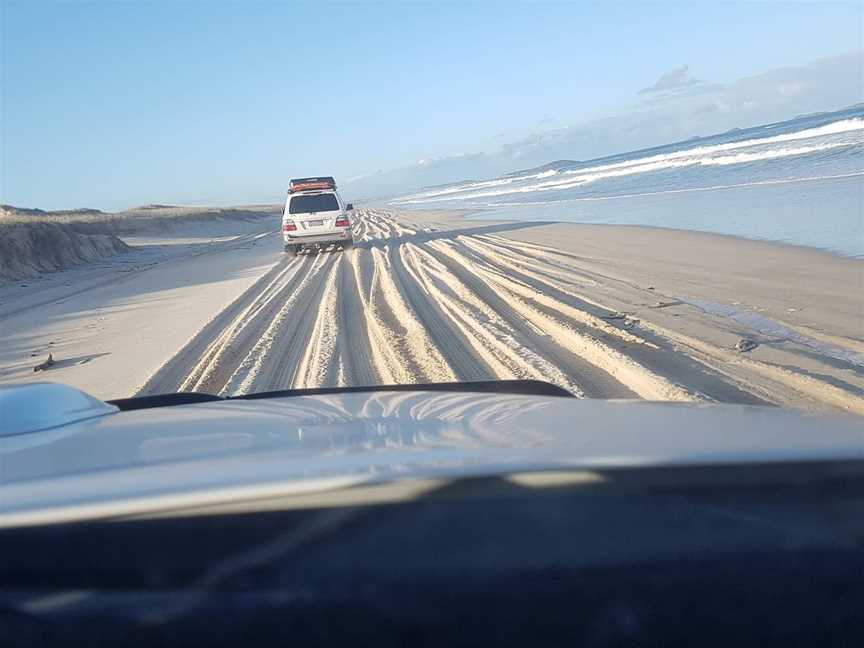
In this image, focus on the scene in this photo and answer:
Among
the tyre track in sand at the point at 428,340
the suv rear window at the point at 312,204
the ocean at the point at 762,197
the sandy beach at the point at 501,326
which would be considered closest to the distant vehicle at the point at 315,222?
the suv rear window at the point at 312,204

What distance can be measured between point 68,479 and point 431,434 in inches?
38.8

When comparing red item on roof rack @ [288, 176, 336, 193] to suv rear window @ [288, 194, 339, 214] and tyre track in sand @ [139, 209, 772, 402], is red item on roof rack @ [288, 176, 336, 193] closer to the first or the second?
suv rear window @ [288, 194, 339, 214]

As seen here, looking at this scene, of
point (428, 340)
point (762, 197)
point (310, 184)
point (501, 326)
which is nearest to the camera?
point (428, 340)

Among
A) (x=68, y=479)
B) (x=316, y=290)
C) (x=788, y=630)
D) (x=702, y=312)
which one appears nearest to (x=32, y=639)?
(x=68, y=479)

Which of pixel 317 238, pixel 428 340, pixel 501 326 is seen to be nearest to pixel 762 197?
pixel 317 238

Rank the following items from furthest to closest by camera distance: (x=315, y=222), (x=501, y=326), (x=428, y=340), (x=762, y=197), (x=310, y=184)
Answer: (x=310, y=184)
(x=762, y=197)
(x=315, y=222)
(x=501, y=326)
(x=428, y=340)

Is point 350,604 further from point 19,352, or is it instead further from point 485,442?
point 19,352

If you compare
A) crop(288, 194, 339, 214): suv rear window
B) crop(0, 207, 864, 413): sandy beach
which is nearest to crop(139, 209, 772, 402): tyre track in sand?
crop(0, 207, 864, 413): sandy beach

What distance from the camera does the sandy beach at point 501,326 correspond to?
6.48 metres

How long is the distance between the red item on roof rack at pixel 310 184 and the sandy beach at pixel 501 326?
11.8 m

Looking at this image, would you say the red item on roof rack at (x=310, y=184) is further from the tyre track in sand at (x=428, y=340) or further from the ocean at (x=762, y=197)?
the tyre track in sand at (x=428, y=340)

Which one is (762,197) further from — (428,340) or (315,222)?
(428,340)

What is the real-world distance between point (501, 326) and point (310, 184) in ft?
70.2

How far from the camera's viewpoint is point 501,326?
871 centimetres
